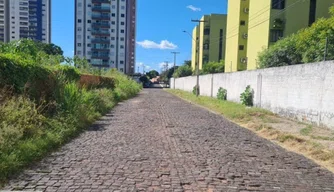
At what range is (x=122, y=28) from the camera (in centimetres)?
9825

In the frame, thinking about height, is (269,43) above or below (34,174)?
above

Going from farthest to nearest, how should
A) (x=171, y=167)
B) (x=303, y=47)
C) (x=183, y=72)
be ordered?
(x=183, y=72)
(x=303, y=47)
(x=171, y=167)

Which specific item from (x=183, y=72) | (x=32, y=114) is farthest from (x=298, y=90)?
(x=183, y=72)

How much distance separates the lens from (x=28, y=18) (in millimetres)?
14461

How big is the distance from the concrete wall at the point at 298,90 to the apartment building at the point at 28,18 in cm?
1238

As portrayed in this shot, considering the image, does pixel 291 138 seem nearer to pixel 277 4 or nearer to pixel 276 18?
pixel 276 18

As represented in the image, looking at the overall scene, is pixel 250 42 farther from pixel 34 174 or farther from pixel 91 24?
pixel 91 24

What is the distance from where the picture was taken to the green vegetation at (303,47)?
70.3 ft

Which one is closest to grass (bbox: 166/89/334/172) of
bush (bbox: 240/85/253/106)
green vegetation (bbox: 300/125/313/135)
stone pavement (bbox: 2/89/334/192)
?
green vegetation (bbox: 300/125/313/135)

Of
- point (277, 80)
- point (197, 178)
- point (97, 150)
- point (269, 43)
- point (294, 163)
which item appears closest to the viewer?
point (197, 178)

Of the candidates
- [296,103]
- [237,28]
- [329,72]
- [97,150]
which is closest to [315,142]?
[329,72]

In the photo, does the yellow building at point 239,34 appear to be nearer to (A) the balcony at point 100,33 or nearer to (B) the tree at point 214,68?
(B) the tree at point 214,68

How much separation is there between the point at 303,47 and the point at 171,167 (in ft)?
76.4

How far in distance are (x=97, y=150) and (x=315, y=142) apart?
610cm
